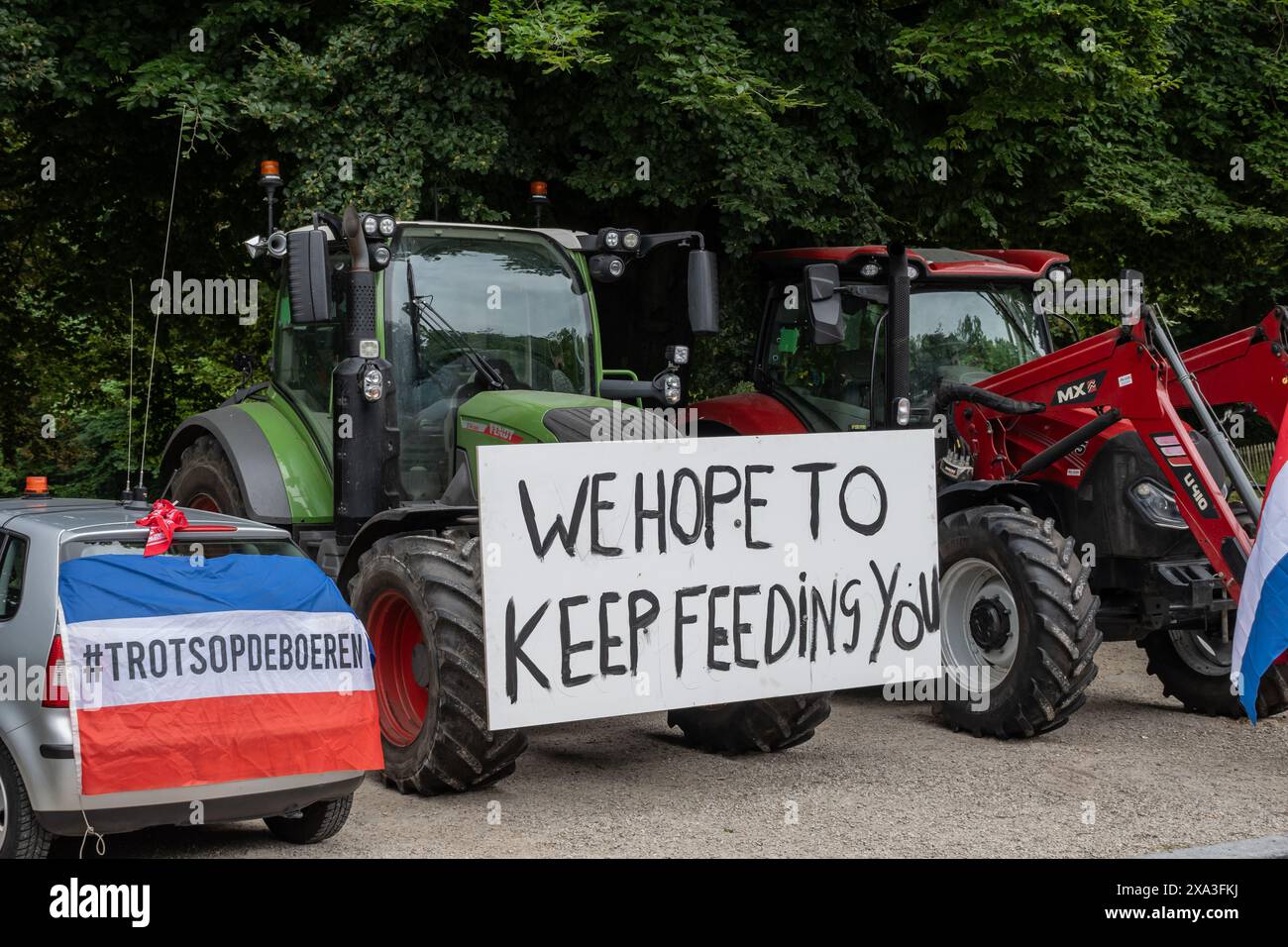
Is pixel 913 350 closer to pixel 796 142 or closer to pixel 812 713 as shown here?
pixel 796 142

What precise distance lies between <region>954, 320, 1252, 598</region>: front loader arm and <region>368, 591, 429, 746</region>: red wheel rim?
161 inches

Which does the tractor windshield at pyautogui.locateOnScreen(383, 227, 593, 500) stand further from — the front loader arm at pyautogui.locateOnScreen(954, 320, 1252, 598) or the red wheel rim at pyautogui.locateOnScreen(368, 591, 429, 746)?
the front loader arm at pyautogui.locateOnScreen(954, 320, 1252, 598)

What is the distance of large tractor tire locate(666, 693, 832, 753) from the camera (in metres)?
8.22

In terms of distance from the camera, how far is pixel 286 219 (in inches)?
431

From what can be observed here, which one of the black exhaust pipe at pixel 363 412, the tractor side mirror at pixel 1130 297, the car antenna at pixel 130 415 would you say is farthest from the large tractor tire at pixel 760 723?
the car antenna at pixel 130 415

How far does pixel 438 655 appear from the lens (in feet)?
22.8

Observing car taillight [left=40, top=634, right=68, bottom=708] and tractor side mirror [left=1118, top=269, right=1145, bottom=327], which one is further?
tractor side mirror [left=1118, top=269, right=1145, bottom=327]

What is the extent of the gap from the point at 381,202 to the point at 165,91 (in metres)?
1.80

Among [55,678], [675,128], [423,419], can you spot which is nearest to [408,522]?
[423,419]

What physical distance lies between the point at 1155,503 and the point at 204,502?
5.73 metres

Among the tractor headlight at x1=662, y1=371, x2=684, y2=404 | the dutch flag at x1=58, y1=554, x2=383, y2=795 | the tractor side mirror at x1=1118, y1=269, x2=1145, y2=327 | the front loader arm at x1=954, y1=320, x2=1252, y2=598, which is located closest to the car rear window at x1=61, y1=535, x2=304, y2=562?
the dutch flag at x1=58, y1=554, x2=383, y2=795

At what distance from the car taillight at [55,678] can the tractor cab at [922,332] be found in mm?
5946

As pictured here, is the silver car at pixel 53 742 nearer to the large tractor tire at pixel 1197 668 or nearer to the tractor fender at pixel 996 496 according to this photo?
Answer: the tractor fender at pixel 996 496

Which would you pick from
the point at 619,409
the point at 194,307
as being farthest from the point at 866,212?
the point at 194,307
